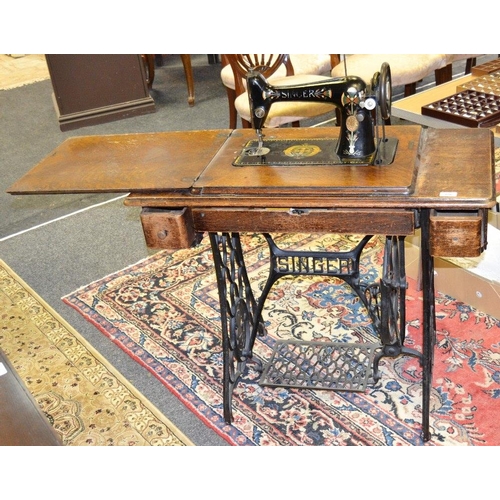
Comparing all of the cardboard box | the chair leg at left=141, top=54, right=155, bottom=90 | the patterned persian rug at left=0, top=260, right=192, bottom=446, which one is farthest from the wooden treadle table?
the chair leg at left=141, top=54, right=155, bottom=90

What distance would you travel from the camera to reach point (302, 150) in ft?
7.04

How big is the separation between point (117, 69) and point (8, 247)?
2095 millimetres

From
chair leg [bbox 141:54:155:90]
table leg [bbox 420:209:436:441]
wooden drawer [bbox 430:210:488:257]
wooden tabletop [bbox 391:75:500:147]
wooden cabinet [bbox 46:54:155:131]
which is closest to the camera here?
wooden drawer [bbox 430:210:488:257]

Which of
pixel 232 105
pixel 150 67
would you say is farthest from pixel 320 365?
pixel 150 67

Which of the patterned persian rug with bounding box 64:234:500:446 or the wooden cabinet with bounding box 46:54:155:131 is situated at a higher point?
the wooden cabinet with bounding box 46:54:155:131

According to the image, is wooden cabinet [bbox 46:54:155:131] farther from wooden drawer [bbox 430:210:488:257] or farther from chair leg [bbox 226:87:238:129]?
wooden drawer [bbox 430:210:488:257]

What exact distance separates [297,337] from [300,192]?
1.01m

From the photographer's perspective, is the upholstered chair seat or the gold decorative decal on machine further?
the upholstered chair seat

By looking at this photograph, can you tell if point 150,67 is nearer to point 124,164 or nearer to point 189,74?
point 189,74

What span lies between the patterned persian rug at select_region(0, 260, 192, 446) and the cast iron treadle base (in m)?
0.41

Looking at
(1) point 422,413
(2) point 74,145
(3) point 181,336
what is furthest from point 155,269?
(1) point 422,413

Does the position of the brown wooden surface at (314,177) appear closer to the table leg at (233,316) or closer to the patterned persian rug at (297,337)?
the table leg at (233,316)

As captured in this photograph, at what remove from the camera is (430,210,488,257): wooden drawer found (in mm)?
1843

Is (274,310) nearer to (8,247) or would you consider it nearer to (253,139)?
(253,139)
